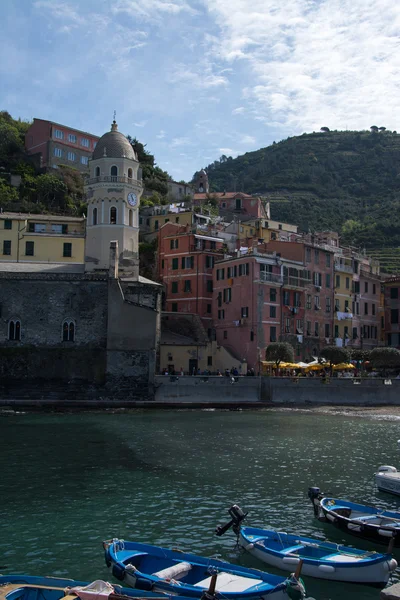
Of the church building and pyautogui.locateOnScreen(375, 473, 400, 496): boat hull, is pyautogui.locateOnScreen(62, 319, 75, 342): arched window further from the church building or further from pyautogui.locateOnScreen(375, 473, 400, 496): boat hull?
pyautogui.locateOnScreen(375, 473, 400, 496): boat hull

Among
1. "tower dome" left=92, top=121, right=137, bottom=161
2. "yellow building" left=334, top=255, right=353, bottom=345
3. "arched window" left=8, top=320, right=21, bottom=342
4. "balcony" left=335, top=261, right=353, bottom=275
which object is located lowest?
"arched window" left=8, top=320, right=21, bottom=342

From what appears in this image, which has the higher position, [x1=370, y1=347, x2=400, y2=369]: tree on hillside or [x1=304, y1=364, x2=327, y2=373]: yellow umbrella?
[x1=370, y1=347, x2=400, y2=369]: tree on hillside

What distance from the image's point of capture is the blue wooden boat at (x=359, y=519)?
58.1ft

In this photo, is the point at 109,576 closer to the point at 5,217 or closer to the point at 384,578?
the point at 384,578

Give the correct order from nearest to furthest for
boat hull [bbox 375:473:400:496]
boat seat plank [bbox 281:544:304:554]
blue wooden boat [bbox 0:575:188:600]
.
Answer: blue wooden boat [bbox 0:575:188:600] < boat seat plank [bbox 281:544:304:554] < boat hull [bbox 375:473:400:496]

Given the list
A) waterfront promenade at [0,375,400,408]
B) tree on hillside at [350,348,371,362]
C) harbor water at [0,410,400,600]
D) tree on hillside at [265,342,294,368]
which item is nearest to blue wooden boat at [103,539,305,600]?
harbor water at [0,410,400,600]

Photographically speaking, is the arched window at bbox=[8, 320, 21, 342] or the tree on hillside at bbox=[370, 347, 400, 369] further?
the tree on hillside at bbox=[370, 347, 400, 369]

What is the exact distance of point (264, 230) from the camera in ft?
285

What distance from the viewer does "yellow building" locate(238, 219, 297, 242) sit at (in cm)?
8312

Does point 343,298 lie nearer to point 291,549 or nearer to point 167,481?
point 167,481

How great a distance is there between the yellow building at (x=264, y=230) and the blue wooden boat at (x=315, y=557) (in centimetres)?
6394

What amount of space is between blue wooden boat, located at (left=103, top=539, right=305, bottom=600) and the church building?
39.6m

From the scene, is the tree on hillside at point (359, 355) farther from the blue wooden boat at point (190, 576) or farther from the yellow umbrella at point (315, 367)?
the blue wooden boat at point (190, 576)

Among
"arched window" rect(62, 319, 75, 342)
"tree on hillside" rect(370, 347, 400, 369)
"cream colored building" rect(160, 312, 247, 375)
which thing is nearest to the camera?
"arched window" rect(62, 319, 75, 342)
